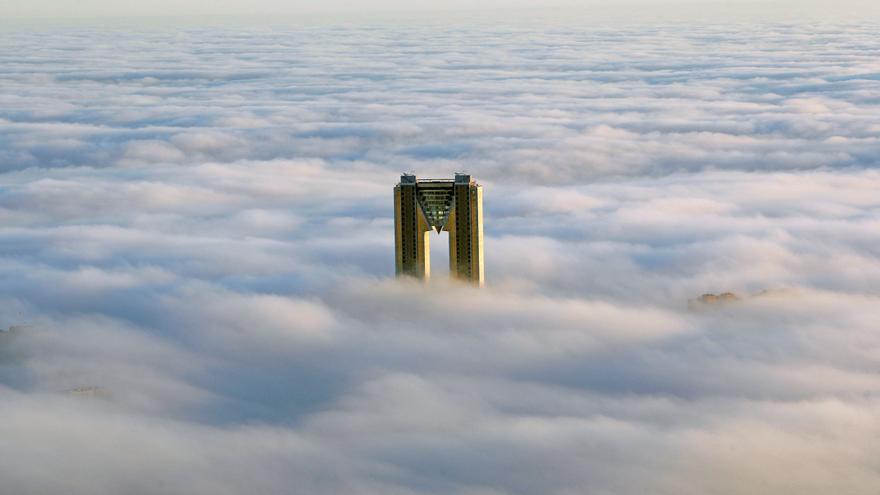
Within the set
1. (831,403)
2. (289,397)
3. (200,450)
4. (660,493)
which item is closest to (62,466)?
(200,450)

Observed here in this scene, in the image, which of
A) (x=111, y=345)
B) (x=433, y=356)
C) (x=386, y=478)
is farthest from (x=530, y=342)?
(x=386, y=478)

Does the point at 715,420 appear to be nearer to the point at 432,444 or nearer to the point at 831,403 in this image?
the point at 831,403

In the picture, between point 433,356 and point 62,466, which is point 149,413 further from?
point 433,356

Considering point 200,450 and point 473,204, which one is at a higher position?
point 473,204

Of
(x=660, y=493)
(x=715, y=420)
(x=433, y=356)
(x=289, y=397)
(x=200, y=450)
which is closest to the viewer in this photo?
(x=660, y=493)

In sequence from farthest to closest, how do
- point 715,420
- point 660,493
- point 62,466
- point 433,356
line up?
point 433,356 → point 715,420 → point 62,466 → point 660,493

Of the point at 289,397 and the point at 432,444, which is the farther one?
the point at 289,397
